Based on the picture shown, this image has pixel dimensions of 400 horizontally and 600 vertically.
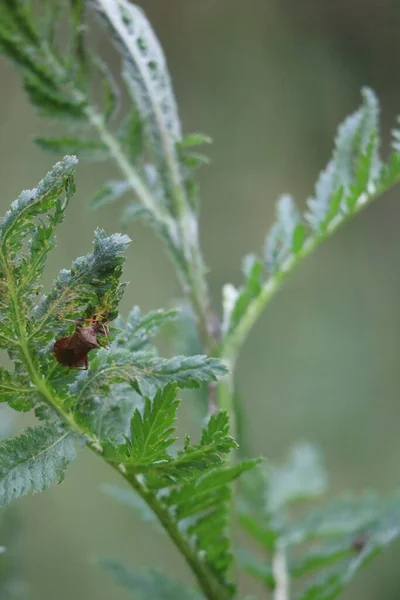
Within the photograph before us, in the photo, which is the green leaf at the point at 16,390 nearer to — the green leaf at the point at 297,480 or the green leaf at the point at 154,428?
the green leaf at the point at 154,428

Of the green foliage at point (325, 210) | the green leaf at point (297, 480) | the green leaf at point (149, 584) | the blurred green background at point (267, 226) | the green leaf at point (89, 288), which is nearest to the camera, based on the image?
the green leaf at point (89, 288)

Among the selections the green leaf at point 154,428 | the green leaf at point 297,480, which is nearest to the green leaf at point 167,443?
the green leaf at point 154,428

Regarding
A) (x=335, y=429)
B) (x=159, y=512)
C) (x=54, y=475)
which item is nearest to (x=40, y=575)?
(x=335, y=429)

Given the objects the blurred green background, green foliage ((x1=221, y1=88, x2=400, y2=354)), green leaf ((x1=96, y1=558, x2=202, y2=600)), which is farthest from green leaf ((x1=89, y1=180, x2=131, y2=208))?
the blurred green background

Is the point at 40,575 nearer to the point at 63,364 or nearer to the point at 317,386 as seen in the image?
the point at 317,386

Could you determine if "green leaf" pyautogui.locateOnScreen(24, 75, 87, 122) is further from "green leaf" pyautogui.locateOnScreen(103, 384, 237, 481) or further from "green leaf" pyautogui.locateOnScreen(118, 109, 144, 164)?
"green leaf" pyautogui.locateOnScreen(103, 384, 237, 481)

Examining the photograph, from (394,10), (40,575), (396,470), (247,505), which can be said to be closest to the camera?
(247,505)
